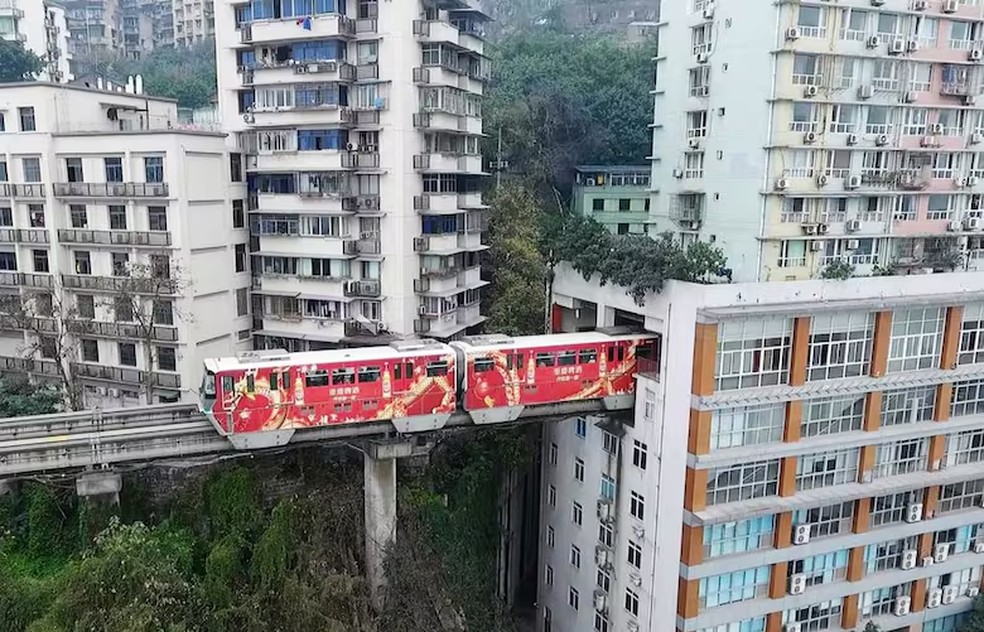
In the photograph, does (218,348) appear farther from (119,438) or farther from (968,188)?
(968,188)

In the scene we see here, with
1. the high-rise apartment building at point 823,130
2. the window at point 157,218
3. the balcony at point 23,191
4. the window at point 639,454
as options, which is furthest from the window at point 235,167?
the window at point 639,454

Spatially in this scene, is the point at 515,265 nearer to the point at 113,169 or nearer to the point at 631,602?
the point at 631,602

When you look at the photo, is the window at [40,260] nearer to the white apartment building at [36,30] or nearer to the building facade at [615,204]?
the white apartment building at [36,30]

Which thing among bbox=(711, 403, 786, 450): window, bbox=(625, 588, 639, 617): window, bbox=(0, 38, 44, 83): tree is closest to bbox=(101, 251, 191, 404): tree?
bbox=(625, 588, 639, 617): window

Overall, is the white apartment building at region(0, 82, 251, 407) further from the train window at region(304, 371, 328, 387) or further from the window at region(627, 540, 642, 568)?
the window at region(627, 540, 642, 568)

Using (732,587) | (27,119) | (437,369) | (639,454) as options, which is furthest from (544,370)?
(27,119)

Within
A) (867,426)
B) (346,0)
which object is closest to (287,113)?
(346,0)
